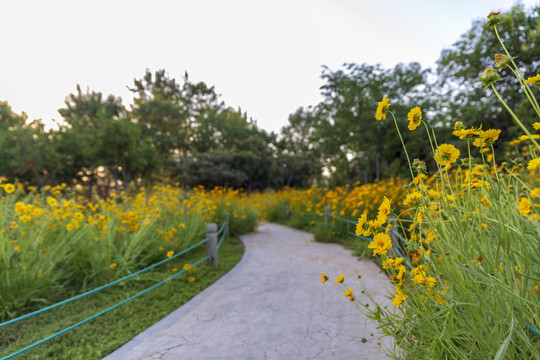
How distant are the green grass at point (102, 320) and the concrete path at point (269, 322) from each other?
170 mm

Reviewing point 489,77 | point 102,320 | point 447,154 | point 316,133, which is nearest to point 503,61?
point 489,77

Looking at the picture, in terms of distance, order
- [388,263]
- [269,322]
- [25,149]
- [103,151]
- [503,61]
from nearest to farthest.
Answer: [503,61]
[388,263]
[269,322]
[25,149]
[103,151]

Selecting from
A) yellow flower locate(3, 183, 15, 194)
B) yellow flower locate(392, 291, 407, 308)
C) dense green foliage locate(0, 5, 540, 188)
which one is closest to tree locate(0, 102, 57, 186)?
dense green foliage locate(0, 5, 540, 188)

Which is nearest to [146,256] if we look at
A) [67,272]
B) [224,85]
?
[67,272]

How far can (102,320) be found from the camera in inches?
121

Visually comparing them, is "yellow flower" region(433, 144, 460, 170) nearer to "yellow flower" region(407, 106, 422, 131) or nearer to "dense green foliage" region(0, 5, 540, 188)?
"yellow flower" region(407, 106, 422, 131)

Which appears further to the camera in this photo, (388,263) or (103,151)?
(103,151)

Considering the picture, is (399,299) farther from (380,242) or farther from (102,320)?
(102,320)

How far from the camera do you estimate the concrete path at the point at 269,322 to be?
235cm

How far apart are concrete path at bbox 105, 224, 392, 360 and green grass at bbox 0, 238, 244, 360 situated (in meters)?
0.17

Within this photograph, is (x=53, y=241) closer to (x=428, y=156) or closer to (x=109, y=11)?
(x=109, y=11)

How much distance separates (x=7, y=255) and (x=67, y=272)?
86cm

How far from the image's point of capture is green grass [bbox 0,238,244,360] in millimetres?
2490

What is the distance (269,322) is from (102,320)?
1.80 m
